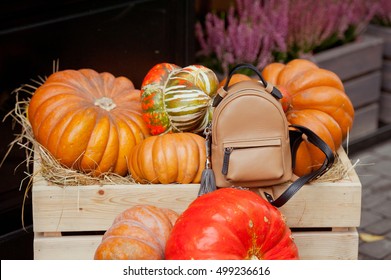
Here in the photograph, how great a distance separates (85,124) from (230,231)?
0.87 m

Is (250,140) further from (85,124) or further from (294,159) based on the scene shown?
(85,124)

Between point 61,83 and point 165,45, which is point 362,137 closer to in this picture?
point 165,45

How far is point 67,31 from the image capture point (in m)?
4.23

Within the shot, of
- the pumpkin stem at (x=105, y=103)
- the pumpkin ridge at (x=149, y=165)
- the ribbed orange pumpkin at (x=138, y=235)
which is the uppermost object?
the pumpkin stem at (x=105, y=103)

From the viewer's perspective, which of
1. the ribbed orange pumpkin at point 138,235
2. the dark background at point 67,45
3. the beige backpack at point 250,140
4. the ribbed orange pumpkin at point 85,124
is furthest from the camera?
the dark background at point 67,45

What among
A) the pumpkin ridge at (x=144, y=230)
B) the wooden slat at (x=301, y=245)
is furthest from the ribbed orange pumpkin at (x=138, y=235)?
the wooden slat at (x=301, y=245)

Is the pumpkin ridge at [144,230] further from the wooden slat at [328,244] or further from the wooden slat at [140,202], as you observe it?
the wooden slat at [328,244]

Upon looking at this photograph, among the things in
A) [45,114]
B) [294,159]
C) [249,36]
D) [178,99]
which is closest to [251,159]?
[294,159]

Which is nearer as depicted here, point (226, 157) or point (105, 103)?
point (226, 157)

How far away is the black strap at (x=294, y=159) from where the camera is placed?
112 inches

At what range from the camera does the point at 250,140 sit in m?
2.82

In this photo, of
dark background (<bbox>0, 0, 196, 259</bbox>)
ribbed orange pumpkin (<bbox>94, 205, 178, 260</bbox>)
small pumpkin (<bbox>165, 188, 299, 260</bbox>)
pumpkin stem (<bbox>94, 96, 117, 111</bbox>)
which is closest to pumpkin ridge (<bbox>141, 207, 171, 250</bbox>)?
ribbed orange pumpkin (<bbox>94, 205, 178, 260</bbox>)

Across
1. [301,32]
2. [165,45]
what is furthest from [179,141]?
[301,32]
